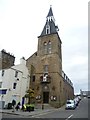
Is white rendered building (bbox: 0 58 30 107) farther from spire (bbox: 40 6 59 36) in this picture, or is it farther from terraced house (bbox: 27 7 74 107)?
spire (bbox: 40 6 59 36)

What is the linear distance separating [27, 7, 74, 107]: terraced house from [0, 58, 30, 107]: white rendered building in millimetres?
3684

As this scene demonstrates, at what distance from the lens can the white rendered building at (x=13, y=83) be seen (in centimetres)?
3538

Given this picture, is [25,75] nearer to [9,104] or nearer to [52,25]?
[9,104]

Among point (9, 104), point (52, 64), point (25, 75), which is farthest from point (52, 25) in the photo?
point (9, 104)

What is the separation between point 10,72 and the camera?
36281 mm

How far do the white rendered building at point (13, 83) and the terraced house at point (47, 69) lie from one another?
3684 mm

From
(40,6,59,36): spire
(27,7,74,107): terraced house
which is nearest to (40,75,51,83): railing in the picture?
(27,7,74,107): terraced house

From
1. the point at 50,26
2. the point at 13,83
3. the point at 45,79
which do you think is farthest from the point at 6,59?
the point at 50,26

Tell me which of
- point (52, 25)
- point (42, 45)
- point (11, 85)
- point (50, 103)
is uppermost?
point (52, 25)

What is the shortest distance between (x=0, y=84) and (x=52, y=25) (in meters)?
20.4

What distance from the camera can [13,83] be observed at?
37250mm

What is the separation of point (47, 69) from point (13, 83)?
9953 mm

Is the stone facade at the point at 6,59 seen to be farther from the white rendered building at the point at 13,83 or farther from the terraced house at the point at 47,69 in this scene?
the terraced house at the point at 47,69

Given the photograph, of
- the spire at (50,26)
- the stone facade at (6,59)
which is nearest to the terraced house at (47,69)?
the spire at (50,26)
